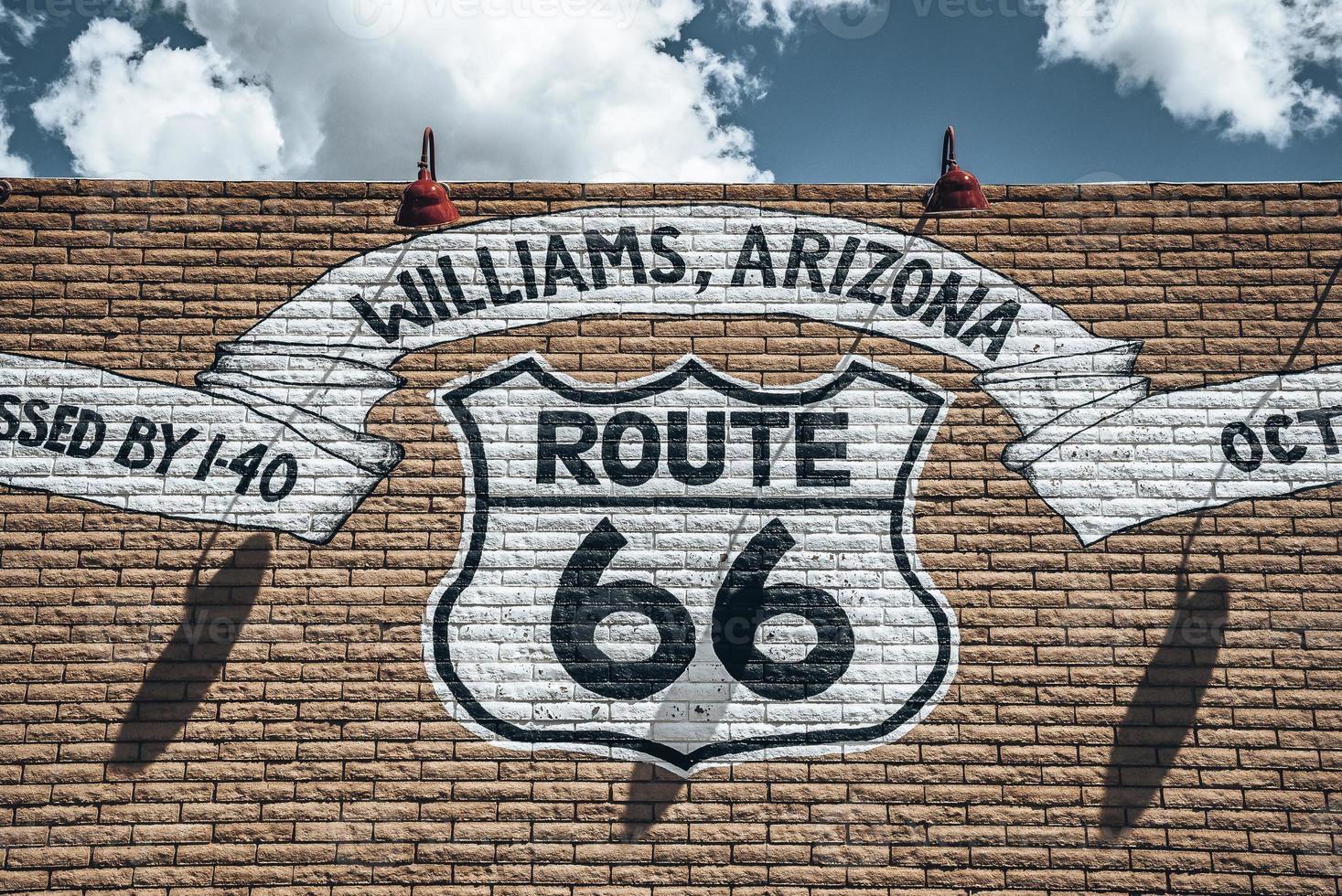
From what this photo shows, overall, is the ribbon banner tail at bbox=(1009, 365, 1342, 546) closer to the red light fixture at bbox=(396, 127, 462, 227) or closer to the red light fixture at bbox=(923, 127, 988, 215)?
the red light fixture at bbox=(923, 127, 988, 215)

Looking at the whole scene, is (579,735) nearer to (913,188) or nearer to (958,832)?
(958,832)

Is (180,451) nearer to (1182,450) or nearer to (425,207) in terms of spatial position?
(425,207)

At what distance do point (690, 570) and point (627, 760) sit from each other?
100 centimetres

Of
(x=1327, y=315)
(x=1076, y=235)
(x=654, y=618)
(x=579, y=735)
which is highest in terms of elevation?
(x=1076, y=235)

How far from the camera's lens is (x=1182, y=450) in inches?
185

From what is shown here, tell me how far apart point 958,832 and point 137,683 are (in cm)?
421

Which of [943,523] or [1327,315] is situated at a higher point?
[1327,315]

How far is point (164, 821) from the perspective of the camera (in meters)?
4.32

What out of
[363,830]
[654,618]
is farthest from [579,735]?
[363,830]

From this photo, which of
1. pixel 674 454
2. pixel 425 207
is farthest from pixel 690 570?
pixel 425 207

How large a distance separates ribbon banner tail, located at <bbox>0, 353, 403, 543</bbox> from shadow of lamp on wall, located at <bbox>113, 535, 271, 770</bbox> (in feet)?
0.89

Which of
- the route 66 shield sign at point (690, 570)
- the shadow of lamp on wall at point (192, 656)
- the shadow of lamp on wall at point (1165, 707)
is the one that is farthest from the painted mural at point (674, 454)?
the shadow of lamp on wall at point (1165, 707)

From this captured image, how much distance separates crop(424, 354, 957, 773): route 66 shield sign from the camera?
4.45 metres

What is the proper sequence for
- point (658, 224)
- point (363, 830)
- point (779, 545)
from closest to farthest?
point (363, 830) → point (779, 545) → point (658, 224)
